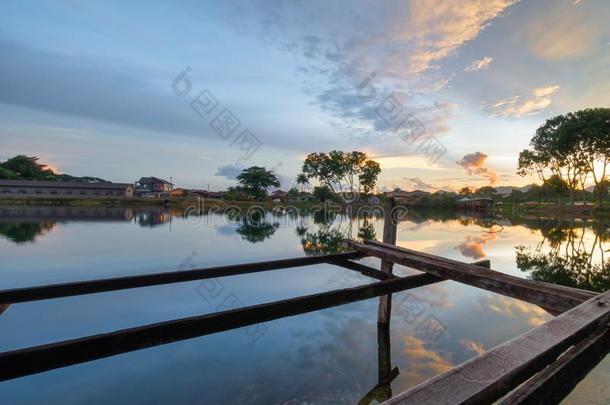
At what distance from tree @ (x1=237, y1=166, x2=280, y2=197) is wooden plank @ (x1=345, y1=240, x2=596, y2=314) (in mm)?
72678

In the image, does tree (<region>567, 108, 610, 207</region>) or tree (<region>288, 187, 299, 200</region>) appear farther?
tree (<region>288, 187, 299, 200</region>)

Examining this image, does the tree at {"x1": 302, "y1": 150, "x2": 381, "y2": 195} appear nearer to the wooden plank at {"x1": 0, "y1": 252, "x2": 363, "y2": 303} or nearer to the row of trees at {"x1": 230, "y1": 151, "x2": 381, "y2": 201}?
the row of trees at {"x1": 230, "y1": 151, "x2": 381, "y2": 201}

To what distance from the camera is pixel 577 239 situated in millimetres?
18578

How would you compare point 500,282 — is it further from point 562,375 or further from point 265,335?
point 265,335

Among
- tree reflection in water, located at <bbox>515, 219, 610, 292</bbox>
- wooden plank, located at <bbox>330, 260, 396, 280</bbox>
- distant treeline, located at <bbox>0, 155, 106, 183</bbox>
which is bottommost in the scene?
tree reflection in water, located at <bbox>515, 219, 610, 292</bbox>

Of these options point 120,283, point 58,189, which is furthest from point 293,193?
point 120,283

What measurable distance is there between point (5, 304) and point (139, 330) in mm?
2190

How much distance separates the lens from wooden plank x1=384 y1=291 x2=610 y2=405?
1.14 m

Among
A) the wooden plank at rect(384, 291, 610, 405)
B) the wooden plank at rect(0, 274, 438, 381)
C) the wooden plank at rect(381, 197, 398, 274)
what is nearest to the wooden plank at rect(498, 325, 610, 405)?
the wooden plank at rect(384, 291, 610, 405)

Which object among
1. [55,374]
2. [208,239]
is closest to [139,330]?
[55,374]

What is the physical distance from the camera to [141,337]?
1.99 metres

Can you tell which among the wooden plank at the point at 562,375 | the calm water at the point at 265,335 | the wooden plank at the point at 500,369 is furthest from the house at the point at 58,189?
the wooden plank at the point at 562,375

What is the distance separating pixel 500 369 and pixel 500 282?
225cm

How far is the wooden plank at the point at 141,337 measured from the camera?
1691mm
